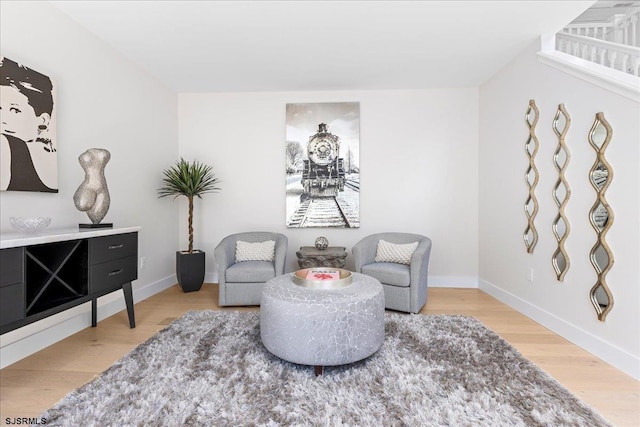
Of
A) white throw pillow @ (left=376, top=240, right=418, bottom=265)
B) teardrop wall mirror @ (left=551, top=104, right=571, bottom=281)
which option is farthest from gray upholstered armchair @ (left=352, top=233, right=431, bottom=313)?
teardrop wall mirror @ (left=551, top=104, right=571, bottom=281)

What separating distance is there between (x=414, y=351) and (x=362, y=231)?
2.25 m

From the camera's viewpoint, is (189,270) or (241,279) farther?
(189,270)

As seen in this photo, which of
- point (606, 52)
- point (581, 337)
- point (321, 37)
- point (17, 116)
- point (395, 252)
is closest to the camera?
point (17, 116)

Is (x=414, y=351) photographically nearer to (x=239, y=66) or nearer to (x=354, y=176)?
(x=354, y=176)

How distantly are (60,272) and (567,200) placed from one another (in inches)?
156

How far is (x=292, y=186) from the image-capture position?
4520mm

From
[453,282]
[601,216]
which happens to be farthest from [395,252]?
[601,216]

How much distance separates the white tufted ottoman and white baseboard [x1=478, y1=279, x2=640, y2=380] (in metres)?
1.64

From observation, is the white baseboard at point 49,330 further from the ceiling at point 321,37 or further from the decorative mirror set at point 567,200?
the decorative mirror set at point 567,200

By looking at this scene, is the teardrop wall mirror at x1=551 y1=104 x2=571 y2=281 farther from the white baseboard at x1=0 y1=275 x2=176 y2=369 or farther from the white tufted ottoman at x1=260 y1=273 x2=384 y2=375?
the white baseboard at x1=0 y1=275 x2=176 y2=369

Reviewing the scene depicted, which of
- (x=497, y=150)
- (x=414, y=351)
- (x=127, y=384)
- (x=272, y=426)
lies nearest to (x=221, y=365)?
(x=127, y=384)

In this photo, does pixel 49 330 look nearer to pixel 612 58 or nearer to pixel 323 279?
pixel 323 279

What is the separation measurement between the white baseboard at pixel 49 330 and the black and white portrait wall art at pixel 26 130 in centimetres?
102

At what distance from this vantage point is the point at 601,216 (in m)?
2.36
